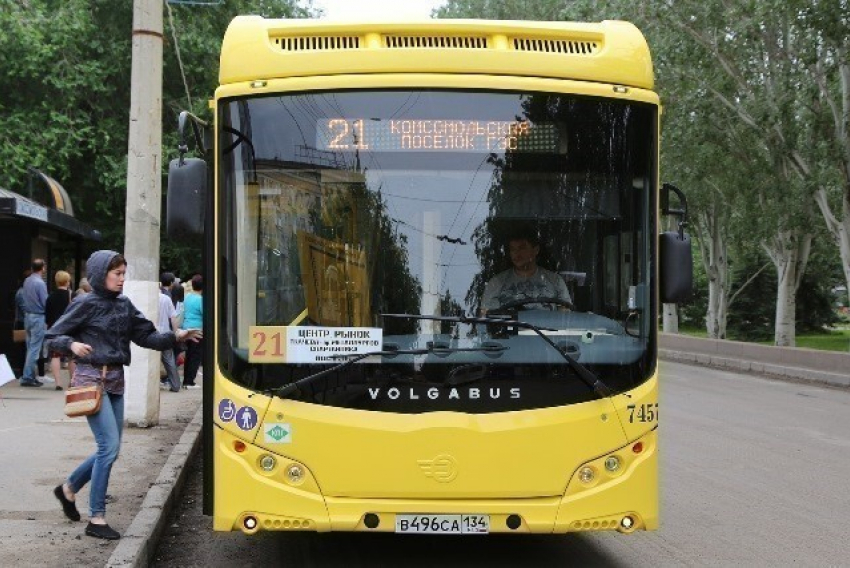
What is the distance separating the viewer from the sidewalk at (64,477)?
23.8ft

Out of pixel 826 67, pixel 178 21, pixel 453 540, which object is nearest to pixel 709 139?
pixel 826 67

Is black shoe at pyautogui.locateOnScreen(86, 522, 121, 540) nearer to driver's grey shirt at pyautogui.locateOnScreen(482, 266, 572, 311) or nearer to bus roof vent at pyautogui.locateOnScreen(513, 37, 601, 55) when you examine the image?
driver's grey shirt at pyautogui.locateOnScreen(482, 266, 572, 311)

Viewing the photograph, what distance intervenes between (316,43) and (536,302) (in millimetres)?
1841

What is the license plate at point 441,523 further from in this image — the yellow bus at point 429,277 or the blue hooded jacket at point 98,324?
the blue hooded jacket at point 98,324

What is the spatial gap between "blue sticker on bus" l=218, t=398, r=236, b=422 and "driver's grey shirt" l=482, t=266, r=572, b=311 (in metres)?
1.42

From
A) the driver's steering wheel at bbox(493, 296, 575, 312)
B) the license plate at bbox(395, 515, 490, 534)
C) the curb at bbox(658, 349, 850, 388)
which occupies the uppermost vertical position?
the driver's steering wheel at bbox(493, 296, 575, 312)

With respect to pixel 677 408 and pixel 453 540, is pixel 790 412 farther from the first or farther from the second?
pixel 453 540

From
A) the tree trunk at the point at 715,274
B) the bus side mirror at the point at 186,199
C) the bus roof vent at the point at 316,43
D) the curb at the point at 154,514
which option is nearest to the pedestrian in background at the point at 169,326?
the curb at the point at 154,514

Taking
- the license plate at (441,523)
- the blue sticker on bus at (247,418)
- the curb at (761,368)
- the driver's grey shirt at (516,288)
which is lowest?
the curb at (761,368)

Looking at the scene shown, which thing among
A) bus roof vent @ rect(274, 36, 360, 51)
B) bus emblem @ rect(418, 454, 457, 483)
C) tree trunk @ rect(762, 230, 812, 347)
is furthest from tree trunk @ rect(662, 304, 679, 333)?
bus emblem @ rect(418, 454, 457, 483)

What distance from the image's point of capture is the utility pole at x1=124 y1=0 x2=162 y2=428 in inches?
516

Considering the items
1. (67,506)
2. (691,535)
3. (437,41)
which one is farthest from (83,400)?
(691,535)

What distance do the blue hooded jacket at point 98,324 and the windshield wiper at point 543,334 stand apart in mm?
2007

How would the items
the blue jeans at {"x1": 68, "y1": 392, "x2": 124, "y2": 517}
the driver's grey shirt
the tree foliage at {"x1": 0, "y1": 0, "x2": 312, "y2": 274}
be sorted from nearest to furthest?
1. the driver's grey shirt
2. the blue jeans at {"x1": 68, "y1": 392, "x2": 124, "y2": 517}
3. the tree foliage at {"x1": 0, "y1": 0, "x2": 312, "y2": 274}
